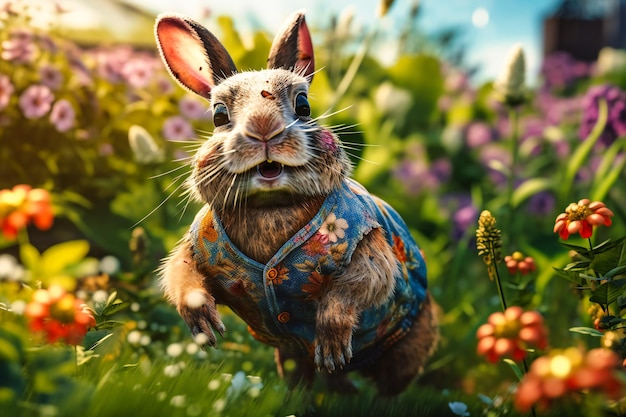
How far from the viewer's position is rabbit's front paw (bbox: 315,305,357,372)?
4.57ft

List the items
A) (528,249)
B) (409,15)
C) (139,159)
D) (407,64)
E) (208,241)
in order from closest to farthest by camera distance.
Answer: (208,241)
(528,249)
(139,159)
(409,15)
(407,64)

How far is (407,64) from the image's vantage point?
453 cm

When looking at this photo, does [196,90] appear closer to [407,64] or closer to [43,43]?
[43,43]

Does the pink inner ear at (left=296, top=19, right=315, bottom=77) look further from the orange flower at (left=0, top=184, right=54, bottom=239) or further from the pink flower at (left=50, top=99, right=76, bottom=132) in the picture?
the pink flower at (left=50, top=99, right=76, bottom=132)

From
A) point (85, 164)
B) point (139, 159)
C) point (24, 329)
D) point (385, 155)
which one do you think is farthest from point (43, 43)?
point (24, 329)

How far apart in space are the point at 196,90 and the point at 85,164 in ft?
6.12

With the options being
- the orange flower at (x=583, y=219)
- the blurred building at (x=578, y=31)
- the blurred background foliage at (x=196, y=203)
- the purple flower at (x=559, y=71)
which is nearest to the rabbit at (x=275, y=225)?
the blurred background foliage at (x=196, y=203)

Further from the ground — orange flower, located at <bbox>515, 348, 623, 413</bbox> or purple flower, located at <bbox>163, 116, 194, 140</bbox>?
orange flower, located at <bbox>515, 348, 623, 413</bbox>

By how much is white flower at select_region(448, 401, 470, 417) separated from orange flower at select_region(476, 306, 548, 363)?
752 mm

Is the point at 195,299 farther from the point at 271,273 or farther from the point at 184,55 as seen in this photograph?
the point at 184,55

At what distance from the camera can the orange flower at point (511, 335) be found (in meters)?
1.02

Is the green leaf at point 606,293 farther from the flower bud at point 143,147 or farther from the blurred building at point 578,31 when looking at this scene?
the blurred building at point 578,31

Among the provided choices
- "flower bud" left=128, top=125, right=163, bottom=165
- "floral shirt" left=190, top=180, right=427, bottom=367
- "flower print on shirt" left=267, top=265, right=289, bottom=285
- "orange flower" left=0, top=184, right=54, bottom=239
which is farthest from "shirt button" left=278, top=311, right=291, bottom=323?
"flower bud" left=128, top=125, right=163, bottom=165

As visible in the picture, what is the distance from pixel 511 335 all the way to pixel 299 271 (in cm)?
54
